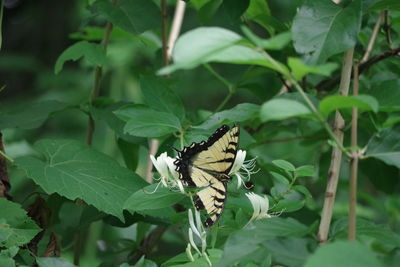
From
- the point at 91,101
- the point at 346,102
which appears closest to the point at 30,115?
the point at 91,101

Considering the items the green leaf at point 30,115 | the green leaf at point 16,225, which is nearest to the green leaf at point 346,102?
the green leaf at point 16,225

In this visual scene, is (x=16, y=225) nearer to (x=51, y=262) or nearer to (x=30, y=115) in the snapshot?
(x=51, y=262)

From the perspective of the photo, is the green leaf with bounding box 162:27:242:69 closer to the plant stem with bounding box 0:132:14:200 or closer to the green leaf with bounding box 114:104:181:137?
the green leaf with bounding box 114:104:181:137

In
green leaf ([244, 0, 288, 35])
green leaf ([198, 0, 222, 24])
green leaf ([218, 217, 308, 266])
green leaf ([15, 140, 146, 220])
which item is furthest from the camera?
green leaf ([198, 0, 222, 24])

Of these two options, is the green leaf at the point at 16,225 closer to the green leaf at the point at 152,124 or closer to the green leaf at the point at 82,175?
the green leaf at the point at 82,175

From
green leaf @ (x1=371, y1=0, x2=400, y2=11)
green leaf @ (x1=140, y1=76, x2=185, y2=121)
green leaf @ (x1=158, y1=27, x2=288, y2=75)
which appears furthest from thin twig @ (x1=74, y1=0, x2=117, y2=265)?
green leaf @ (x1=158, y1=27, x2=288, y2=75)

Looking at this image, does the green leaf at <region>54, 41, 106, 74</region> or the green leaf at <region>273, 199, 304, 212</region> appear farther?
the green leaf at <region>54, 41, 106, 74</region>

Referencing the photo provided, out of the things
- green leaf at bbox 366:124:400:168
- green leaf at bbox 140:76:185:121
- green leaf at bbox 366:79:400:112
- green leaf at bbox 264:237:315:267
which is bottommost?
green leaf at bbox 140:76:185:121
